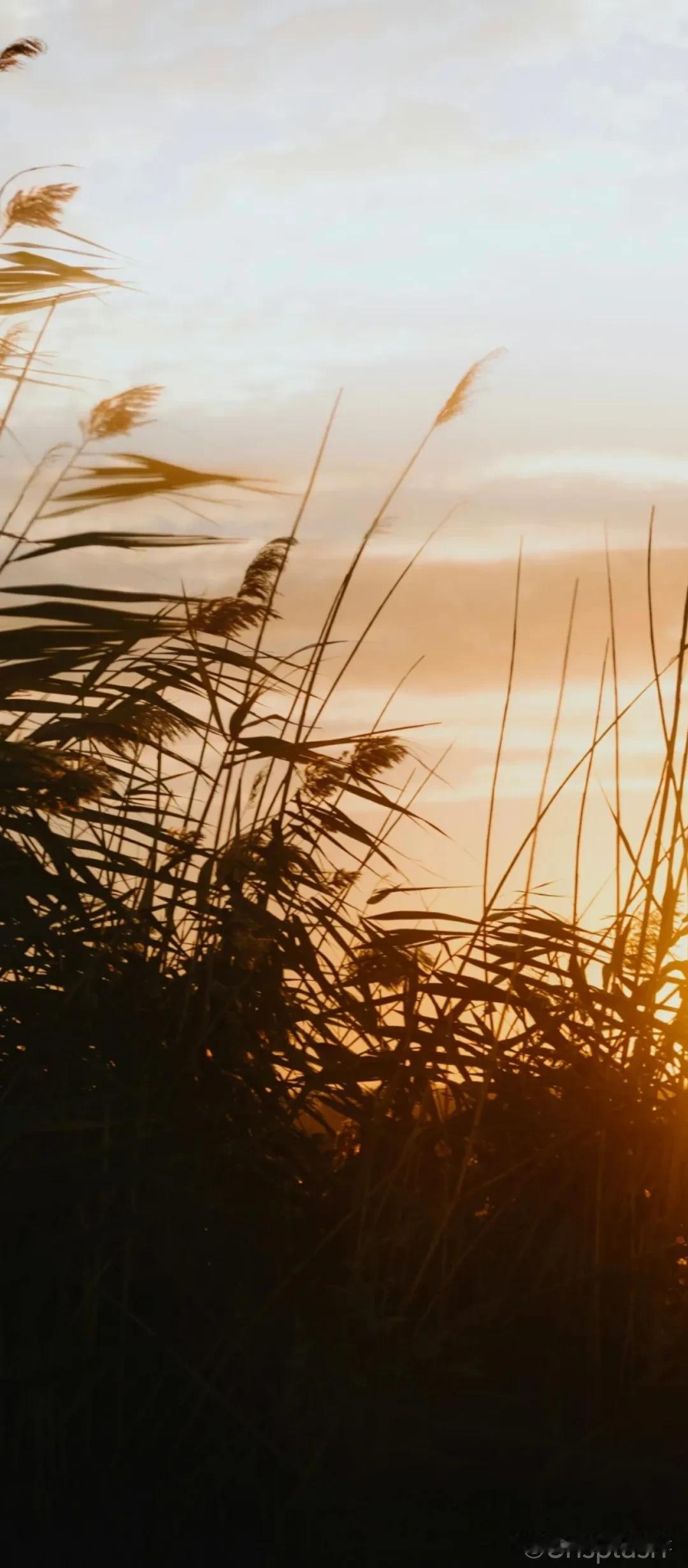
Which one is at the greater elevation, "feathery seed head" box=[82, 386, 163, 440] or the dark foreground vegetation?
"feathery seed head" box=[82, 386, 163, 440]

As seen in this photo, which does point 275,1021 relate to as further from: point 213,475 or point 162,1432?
point 213,475

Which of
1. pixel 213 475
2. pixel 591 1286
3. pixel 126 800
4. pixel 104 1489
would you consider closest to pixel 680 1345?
pixel 591 1286

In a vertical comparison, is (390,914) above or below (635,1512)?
above

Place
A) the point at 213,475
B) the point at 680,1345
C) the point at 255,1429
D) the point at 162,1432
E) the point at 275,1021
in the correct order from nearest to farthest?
the point at 255,1429 < the point at 162,1432 < the point at 680,1345 < the point at 275,1021 < the point at 213,475

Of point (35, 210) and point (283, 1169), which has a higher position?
point (35, 210)

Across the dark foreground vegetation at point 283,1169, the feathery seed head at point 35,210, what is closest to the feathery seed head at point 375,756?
the dark foreground vegetation at point 283,1169

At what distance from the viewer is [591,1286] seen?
6.24 feet

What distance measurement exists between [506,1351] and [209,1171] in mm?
429

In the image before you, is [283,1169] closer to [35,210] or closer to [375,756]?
[375,756]

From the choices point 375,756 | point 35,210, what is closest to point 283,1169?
point 375,756

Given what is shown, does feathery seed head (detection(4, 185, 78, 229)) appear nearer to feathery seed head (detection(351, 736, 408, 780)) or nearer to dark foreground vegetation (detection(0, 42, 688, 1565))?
dark foreground vegetation (detection(0, 42, 688, 1565))

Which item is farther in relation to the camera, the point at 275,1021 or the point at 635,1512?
the point at 275,1021

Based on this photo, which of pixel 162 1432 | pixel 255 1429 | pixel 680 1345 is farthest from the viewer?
pixel 680 1345

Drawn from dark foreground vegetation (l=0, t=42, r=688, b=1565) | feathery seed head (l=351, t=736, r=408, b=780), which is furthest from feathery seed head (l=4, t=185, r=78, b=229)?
feathery seed head (l=351, t=736, r=408, b=780)
